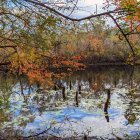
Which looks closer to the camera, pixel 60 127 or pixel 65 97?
pixel 60 127

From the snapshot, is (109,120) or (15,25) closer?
(15,25)

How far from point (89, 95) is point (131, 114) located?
889 cm

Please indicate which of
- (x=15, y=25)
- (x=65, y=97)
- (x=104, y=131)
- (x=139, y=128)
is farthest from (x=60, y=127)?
(x=15, y=25)

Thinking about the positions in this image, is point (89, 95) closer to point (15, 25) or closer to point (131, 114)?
point (131, 114)

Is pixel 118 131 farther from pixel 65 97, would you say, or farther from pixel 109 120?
pixel 65 97

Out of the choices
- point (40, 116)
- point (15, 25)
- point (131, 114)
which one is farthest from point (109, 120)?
point (15, 25)

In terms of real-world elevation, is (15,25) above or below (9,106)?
above

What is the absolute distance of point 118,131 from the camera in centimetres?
1767

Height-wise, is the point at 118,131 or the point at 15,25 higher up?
the point at 15,25

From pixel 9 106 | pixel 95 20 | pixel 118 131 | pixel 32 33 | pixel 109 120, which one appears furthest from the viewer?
pixel 9 106

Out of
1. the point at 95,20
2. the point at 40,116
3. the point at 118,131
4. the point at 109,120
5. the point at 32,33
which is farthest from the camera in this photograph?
the point at 40,116

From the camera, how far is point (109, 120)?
2014 centimetres

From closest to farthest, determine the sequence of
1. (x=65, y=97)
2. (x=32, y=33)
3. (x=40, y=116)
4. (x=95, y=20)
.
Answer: (x=95, y=20), (x=32, y=33), (x=40, y=116), (x=65, y=97)

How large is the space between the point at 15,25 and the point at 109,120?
46.2 ft
